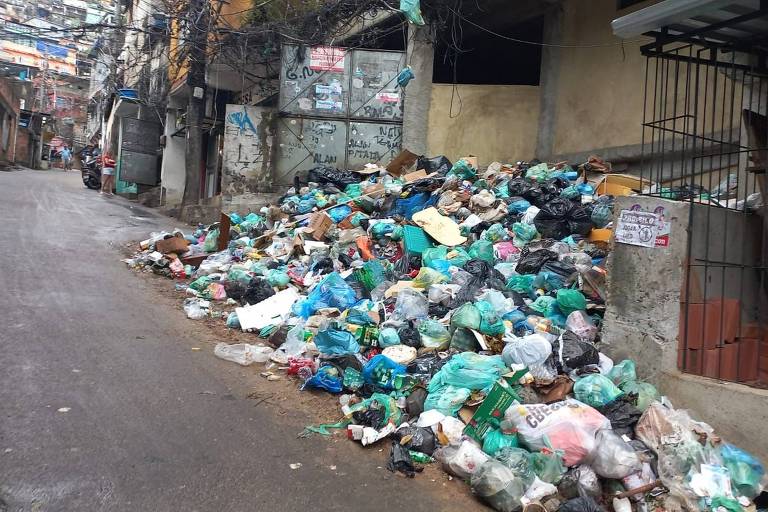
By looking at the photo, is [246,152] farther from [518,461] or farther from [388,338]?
[518,461]

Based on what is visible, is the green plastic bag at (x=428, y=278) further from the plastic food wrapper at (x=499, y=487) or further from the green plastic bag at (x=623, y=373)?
the plastic food wrapper at (x=499, y=487)

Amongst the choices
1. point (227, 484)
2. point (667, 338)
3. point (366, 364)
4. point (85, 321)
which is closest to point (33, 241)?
point (85, 321)

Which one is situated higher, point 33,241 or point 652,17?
point 652,17

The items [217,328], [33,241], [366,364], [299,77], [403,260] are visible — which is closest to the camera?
[366,364]

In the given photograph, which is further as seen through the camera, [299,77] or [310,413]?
[299,77]

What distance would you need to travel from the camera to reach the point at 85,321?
5363 millimetres

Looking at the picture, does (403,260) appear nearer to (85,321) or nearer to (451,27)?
(85,321)

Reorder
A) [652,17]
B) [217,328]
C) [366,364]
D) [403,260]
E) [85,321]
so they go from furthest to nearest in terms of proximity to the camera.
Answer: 1. [403,260]
2. [217,328]
3. [85,321]
4. [366,364]
5. [652,17]

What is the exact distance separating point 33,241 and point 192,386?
6.14 m

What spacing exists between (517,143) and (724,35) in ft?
20.3

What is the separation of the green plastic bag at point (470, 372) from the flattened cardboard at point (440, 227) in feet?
8.71

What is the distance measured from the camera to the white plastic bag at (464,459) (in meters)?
3.21

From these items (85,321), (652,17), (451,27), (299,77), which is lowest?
(85,321)

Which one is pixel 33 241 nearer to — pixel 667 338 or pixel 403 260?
pixel 403 260
